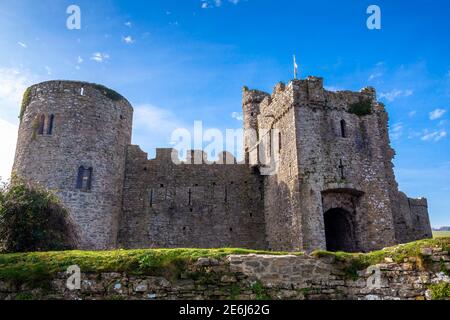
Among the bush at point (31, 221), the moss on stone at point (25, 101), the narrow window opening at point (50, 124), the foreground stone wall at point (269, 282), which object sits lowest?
the foreground stone wall at point (269, 282)

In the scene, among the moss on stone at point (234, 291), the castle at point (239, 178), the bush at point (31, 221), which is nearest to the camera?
the moss on stone at point (234, 291)

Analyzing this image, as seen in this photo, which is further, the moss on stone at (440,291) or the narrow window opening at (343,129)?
the narrow window opening at (343,129)

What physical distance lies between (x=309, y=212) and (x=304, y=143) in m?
3.27

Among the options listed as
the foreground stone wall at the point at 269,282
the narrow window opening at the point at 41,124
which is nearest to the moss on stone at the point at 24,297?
the foreground stone wall at the point at 269,282

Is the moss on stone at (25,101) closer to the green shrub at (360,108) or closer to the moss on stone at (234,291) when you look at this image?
the moss on stone at (234,291)

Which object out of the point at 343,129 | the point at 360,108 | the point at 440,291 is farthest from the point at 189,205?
the point at 440,291

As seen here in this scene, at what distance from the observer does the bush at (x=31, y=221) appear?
1269cm

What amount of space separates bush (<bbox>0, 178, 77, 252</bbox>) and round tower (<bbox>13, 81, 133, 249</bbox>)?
3910 millimetres

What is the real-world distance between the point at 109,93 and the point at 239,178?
9.13 m

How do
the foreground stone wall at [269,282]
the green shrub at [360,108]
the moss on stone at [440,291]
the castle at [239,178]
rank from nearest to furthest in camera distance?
the moss on stone at [440,291], the foreground stone wall at [269,282], the castle at [239,178], the green shrub at [360,108]

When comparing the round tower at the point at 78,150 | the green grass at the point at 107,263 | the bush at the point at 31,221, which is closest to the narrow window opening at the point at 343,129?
the green grass at the point at 107,263

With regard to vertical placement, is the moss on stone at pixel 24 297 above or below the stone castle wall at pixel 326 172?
below
